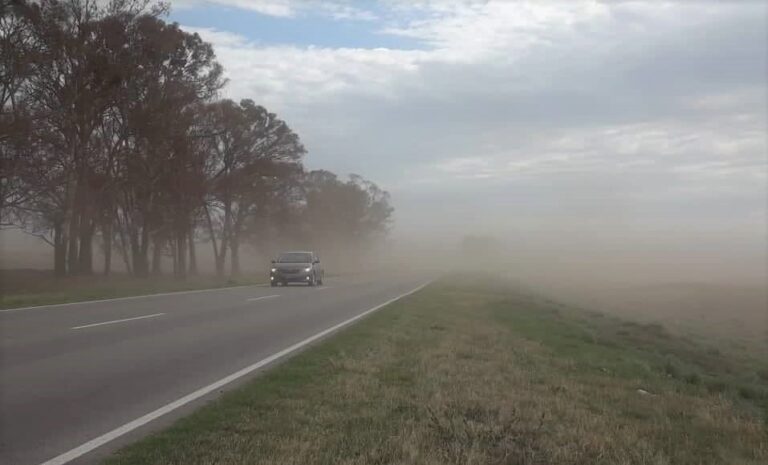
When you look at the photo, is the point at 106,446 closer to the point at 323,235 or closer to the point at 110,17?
the point at 110,17

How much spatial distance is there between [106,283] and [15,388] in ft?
78.5

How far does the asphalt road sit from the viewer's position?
6.05 metres

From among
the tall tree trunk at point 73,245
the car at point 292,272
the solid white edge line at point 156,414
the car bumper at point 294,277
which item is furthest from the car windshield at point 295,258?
the solid white edge line at point 156,414

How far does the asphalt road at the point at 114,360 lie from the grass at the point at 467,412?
0.66 meters

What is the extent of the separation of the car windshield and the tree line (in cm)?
791

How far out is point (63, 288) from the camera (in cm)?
2808

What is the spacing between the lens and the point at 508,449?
5406mm

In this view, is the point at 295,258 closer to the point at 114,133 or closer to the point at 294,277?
the point at 294,277

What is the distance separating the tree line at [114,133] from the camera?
26250 millimetres

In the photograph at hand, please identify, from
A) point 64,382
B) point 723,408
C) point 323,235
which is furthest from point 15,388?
point 323,235

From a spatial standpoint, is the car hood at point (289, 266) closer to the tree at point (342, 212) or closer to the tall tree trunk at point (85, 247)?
the tall tree trunk at point (85, 247)

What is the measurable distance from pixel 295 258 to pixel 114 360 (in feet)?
79.0

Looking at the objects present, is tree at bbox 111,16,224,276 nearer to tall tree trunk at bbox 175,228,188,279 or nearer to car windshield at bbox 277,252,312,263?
tall tree trunk at bbox 175,228,188,279

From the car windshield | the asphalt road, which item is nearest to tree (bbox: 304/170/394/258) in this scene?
the car windshield
